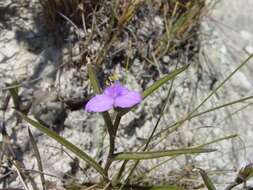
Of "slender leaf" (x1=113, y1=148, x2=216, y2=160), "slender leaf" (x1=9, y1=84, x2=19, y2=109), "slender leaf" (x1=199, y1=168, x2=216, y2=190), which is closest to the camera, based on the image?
"slender leaf" (x1=113, y1=148, x2=216, y2=160)

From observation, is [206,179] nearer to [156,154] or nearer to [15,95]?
[156,154]

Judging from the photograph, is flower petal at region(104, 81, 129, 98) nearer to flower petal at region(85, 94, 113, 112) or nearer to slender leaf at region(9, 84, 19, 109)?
flower petal at region(85, 94, 113, 112)

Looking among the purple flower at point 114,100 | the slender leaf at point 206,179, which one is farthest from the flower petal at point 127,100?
the slender leaf at point 206,179

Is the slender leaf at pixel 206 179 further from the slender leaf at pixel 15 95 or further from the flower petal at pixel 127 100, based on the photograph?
the slender leaf at pixel 15 95

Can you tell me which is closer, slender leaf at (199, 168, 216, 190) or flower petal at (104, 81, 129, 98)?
flower petal at (104, 81, 129, 98)

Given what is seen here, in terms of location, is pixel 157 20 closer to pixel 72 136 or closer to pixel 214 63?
pixel 214 63

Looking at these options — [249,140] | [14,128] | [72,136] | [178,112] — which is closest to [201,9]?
[178,112]

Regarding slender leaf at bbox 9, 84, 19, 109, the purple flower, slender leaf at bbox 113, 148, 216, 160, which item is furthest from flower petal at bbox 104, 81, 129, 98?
slender leaf at bbox 9, 84, 19, 109

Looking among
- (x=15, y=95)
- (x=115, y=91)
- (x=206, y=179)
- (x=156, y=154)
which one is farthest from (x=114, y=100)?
(x=15, y=95)

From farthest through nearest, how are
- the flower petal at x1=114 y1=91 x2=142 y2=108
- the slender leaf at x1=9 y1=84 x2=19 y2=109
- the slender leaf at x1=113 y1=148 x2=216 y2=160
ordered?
the slender leaf at x1=9 y1=84 x2=19 y2=109 < the slender leaf at x1=113 y1=148 x2=216 y2=160 < the flower petal at x1=114 y1=91 x2=142 y2=108
